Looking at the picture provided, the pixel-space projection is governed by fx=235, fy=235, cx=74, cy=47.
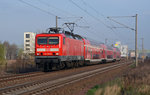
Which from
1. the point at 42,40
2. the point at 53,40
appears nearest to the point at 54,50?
the point at 53,40

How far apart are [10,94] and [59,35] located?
1186 cm

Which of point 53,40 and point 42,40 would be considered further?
point 42,40

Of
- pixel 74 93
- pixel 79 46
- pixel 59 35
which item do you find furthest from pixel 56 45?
pixel 74 93

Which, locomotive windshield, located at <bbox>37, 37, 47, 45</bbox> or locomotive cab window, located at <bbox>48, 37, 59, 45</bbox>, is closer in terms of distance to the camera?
locomotive cab window, located at <bbox>48, 37, 59, 45</bbox>

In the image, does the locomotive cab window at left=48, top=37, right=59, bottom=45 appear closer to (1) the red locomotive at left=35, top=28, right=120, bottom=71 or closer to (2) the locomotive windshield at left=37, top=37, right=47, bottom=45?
(1) the red locomotive at left=35, top=28, right=120, bottom=71

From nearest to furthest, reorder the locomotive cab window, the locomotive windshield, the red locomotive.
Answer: the red locomotive, the locomotive cab window, the locomotive windshield

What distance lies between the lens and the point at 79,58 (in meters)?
28.2

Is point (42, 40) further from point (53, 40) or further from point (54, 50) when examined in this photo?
point (54, 50)

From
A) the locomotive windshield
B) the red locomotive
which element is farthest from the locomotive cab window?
the locomotive windshield

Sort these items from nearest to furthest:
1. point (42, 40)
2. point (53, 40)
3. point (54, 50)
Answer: point (54, 50), point (53, 40), point (42, 40)

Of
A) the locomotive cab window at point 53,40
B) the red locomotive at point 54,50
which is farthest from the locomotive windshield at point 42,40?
the locomotive cab window at point 53,40

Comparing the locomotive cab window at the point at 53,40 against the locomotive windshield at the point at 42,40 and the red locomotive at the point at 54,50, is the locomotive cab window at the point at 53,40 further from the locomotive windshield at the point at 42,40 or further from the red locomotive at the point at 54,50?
the locomotive windshield at the point at 42,40

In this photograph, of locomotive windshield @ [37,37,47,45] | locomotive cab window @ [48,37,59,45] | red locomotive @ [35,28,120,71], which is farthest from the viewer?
locomotive windshield @ [37,37,47,45]

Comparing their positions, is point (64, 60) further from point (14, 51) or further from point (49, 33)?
point (14, 51)
